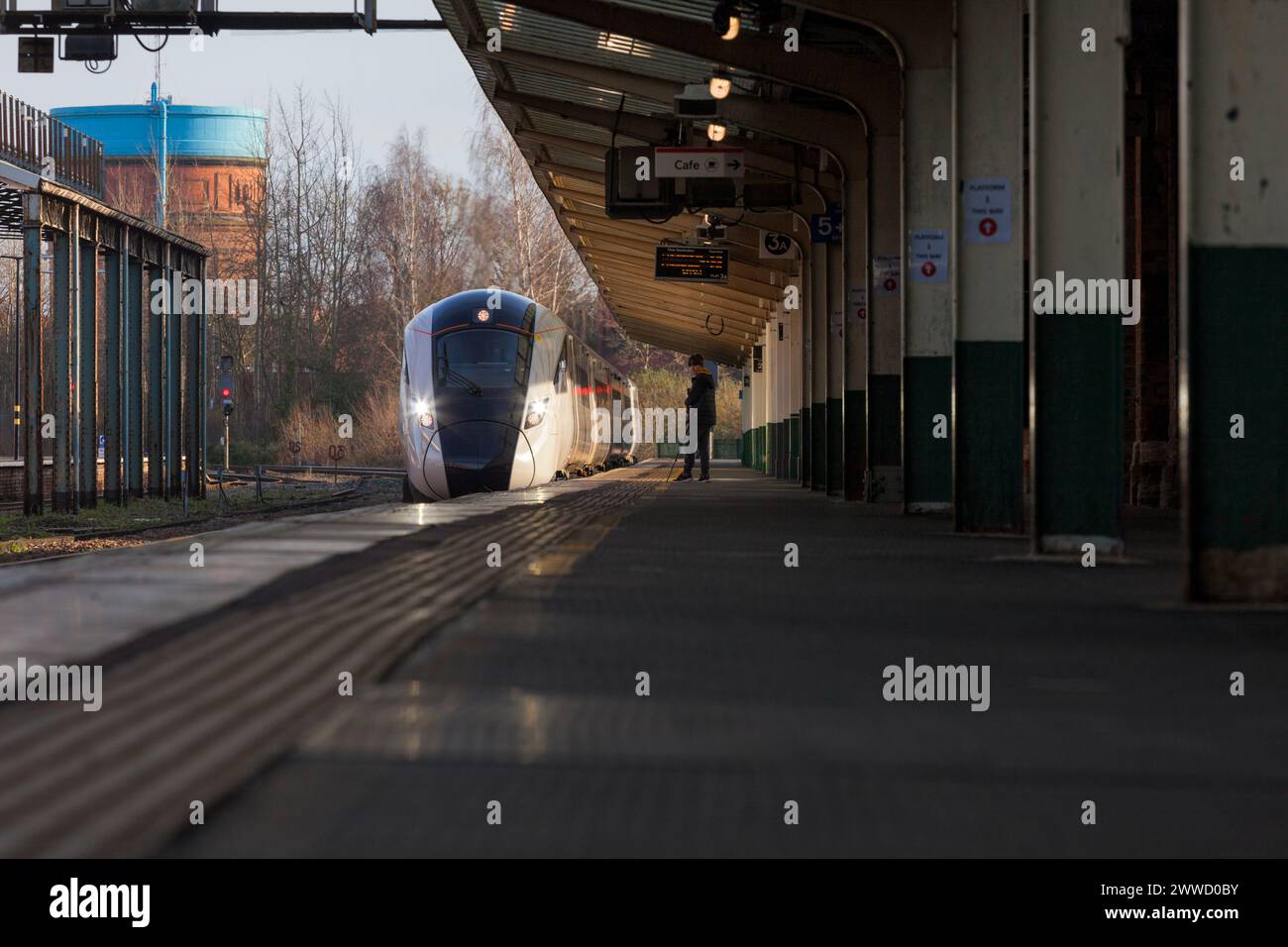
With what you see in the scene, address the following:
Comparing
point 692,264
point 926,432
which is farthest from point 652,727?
point 692,264

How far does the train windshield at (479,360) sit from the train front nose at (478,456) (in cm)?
61

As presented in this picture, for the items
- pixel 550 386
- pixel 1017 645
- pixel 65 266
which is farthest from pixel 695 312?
pixel 1017 645

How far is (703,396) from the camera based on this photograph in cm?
2586

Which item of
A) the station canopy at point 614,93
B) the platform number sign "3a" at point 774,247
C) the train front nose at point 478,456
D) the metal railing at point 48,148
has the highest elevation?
the metal railing at point 48,148

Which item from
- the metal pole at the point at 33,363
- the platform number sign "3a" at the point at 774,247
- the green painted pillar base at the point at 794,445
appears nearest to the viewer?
the metal pole at the point at 33,363

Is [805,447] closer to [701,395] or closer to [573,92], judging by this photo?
[701,395]

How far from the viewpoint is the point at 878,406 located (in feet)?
59.8

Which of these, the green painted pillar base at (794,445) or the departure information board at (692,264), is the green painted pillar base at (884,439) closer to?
the departure information board at (692,264)

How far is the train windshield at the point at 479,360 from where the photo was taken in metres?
23.7

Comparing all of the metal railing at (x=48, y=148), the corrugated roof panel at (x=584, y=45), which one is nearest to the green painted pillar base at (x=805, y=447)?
the corrugated roof panel at (x=584, y=45)

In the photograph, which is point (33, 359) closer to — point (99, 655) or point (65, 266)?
point (65, 266)

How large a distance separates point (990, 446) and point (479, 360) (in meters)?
12.2
